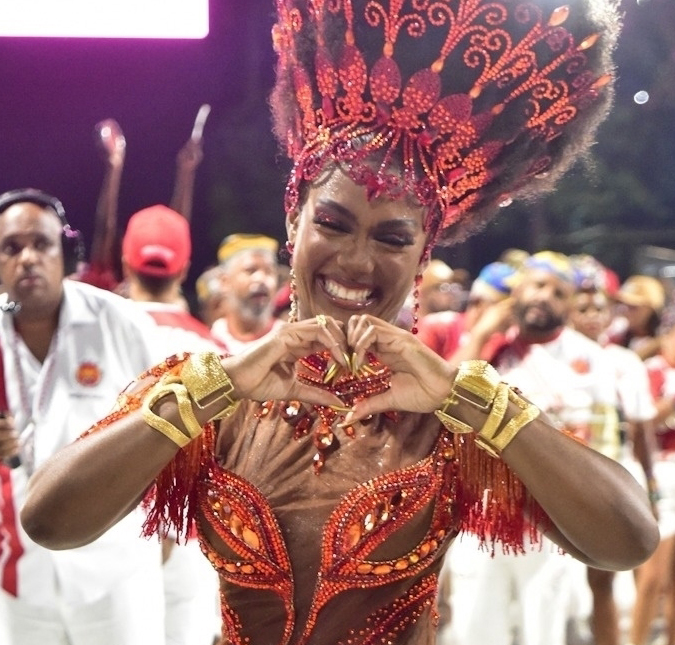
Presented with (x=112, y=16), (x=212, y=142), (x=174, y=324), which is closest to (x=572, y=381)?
(x=174, y=324)

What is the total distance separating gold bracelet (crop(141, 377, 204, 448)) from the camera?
184cm

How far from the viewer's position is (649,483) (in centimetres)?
567

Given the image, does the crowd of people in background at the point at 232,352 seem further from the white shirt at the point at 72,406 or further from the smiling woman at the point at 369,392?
the smiling woman at the point at 369,392

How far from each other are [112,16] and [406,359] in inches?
254

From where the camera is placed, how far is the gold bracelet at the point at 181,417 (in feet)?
6.05

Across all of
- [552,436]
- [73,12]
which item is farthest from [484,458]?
[73,12]

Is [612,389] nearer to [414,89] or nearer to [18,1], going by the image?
[414,89]

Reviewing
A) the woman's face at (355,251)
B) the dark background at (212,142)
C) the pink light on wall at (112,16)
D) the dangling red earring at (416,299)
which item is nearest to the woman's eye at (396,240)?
the woman's face at (355,251)

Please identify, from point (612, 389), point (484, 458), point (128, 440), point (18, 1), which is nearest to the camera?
point (128, 440)

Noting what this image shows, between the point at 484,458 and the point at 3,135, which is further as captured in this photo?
the point at 3,135

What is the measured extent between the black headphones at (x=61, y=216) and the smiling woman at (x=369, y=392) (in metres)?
1.91

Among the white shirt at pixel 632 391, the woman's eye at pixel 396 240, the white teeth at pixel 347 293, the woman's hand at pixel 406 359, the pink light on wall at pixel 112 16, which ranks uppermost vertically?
the pink light on wall at pixel 112 16

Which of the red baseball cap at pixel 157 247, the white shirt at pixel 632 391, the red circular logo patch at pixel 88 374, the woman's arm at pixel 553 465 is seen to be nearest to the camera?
the woman's arm at pixel 553 465

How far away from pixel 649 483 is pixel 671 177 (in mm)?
8798
